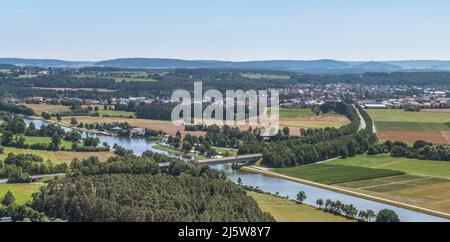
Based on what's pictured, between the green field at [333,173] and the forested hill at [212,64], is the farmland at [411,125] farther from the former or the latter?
the forested hill at [212,64]

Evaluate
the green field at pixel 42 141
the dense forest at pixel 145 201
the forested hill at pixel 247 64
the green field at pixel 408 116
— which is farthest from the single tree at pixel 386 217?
the forested hill at pixel 247 64

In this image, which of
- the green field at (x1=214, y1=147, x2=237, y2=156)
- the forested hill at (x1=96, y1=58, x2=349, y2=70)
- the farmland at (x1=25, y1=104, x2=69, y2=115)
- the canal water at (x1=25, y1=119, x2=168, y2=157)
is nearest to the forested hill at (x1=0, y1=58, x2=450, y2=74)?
the forested hill at (x1=96, y1=58, x2=349, y2=70)

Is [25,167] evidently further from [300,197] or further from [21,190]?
[300,197]

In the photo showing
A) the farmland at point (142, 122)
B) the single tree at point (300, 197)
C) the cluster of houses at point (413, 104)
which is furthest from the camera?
the cluster of houses at point (413, 104)

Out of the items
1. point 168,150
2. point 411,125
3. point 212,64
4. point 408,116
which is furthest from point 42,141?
point 212,64

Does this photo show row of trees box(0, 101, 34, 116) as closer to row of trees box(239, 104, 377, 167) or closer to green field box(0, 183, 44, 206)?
row of trees box(239, 104, 377, 167)
